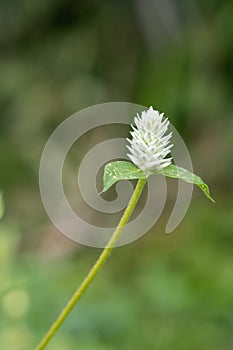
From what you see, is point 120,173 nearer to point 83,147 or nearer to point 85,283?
point 85,283

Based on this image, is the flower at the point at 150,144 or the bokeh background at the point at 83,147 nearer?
the flower at the point at 150,144

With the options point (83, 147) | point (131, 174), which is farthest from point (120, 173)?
point (83, 147)

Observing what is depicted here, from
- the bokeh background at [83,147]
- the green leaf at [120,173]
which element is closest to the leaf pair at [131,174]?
the green leaf at [120,173]

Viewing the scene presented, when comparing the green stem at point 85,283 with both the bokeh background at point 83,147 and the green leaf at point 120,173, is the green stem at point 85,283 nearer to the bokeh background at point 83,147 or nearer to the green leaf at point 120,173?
the green leaf at point 120,173

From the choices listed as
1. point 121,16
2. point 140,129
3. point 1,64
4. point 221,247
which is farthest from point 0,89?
point 140,129

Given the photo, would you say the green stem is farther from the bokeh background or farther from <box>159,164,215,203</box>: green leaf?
the bokeh background

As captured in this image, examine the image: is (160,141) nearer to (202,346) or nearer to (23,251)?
(202,346)

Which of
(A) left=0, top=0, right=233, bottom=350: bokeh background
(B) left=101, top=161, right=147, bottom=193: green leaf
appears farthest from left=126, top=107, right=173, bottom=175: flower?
(A) left=0, top=0, right=233, bottom=350: bokeh background
